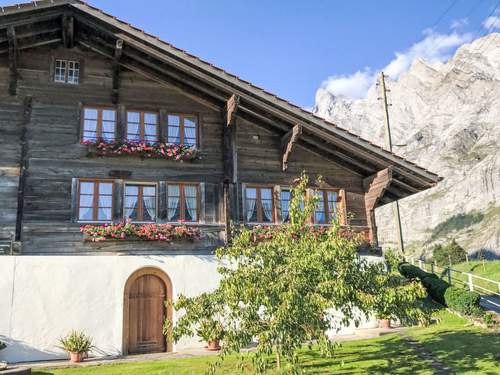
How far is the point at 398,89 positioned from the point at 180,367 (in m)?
177

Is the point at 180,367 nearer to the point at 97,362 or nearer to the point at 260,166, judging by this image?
the point at 97,362

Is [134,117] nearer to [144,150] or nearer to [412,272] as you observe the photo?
[144,150]

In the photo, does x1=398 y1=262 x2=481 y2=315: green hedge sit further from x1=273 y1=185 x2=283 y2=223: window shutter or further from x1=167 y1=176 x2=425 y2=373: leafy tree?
x1=167 y1=176 x2=425 y2=373: leafy tree

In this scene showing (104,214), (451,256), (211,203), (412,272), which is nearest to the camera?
(104,214)

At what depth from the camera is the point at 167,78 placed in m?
16.5

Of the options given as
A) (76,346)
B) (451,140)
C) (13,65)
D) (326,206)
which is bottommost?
(76,346)

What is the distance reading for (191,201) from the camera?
1581 cm

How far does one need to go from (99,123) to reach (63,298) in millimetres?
5743

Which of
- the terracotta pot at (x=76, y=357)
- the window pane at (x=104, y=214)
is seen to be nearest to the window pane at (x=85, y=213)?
the window pane at (x=104, y=214)

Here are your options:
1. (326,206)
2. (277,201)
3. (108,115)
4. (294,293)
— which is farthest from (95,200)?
(294,293)

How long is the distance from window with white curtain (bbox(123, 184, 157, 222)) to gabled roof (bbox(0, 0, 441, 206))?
401cm

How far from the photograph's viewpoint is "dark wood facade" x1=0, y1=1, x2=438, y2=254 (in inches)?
560

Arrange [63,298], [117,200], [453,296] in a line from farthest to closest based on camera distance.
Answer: [453,296] → [117,200] → [63,298]

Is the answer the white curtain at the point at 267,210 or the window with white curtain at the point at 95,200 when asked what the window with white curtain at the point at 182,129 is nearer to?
the window with white curtain at the point at 95,200
